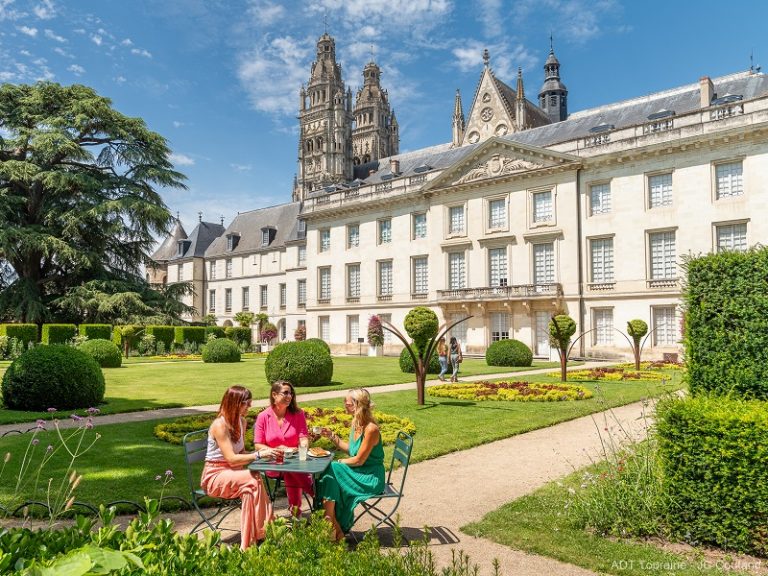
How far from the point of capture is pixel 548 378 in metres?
17.6

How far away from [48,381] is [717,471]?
1156cm

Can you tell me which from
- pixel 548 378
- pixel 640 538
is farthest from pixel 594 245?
pixel 640 538

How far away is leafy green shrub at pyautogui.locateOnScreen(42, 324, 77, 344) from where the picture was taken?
27016 millimetres

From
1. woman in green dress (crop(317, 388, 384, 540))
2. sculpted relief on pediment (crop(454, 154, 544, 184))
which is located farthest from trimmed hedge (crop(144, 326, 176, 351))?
woman in green dress (crop(317, 388, 384, 540))

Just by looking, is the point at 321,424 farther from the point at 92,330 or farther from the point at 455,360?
the point at 92,330

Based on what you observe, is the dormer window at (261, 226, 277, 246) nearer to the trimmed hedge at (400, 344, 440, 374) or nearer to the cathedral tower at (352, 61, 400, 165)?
the cathedral tower at (352, 61, 400, 165)

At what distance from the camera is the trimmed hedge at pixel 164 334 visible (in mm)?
30548

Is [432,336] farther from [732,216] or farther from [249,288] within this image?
[249,288]

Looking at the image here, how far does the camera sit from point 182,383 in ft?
54.9

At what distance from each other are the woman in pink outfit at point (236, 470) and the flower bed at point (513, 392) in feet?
29.2

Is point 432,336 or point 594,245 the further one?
point 594,245

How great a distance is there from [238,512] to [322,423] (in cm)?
381

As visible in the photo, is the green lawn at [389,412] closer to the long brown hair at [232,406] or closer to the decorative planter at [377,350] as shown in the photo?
the long brown hair at [232,406]

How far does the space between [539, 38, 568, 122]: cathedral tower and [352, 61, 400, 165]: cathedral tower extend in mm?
26425
